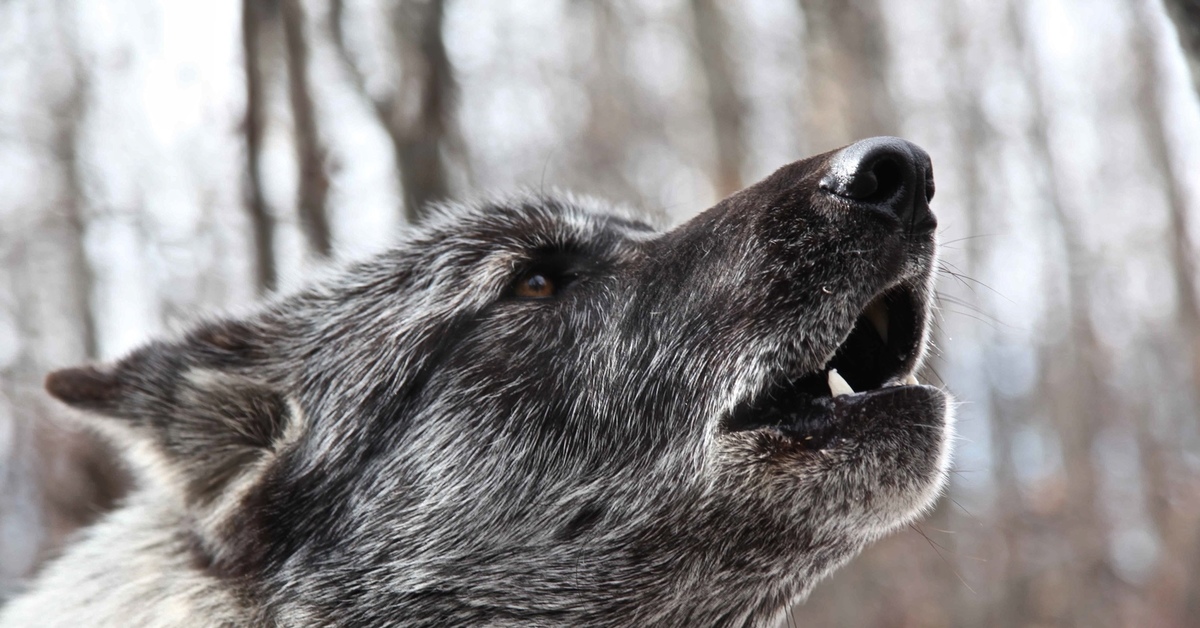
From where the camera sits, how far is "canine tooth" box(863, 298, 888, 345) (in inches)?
99.5

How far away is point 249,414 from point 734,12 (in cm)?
992

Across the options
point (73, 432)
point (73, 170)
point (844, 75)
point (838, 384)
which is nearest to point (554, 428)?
point (838, 384)

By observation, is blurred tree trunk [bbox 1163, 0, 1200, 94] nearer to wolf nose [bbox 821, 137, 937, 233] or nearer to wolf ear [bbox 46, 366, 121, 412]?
wolf nose [bbox 821, 137, 937, 233]

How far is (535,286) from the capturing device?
2990 mm

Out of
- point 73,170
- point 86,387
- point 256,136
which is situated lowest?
point 86,387

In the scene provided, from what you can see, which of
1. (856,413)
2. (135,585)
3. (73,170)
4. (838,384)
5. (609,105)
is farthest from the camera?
(609,105)

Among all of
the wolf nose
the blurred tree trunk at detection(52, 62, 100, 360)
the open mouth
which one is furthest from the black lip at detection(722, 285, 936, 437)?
the blurred tree trunk at detection(52, 62, 100, 360)

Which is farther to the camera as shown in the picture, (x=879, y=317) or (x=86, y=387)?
(x=86, y=387)

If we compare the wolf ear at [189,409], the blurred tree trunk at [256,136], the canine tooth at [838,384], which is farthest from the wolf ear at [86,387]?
the blurred tree trunk at [256,136]

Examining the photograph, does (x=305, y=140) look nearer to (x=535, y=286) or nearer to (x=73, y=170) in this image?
(x=535, y=286)

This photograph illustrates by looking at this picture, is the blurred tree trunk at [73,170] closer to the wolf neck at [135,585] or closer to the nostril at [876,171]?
the wolf neck at [135,585]

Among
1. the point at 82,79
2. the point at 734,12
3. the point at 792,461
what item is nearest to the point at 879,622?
the point at 734,12

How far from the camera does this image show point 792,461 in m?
2.30

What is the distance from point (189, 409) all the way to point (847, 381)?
208cm
